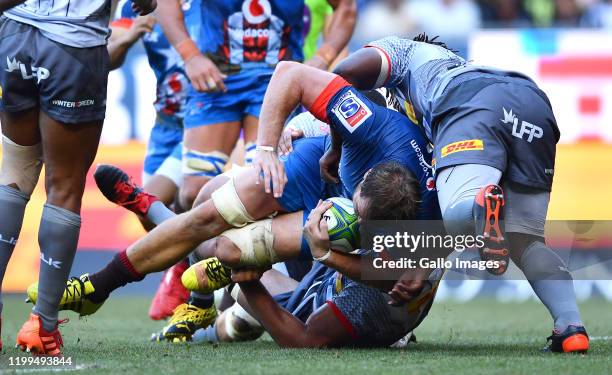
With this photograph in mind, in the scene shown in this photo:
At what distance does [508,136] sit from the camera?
4.95 metres

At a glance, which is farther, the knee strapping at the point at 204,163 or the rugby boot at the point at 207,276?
the knee strapping at the point at 204,163

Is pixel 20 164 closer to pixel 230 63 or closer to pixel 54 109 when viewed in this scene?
pixel 54 109

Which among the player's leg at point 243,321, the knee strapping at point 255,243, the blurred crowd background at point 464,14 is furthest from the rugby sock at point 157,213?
the blurred crowd background at point 464,14

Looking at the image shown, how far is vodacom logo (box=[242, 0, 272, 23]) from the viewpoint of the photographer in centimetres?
718

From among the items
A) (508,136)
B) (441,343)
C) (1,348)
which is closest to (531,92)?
(508,136)

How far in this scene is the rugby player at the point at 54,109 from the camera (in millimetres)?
4699

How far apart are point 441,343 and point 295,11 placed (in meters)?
2.59

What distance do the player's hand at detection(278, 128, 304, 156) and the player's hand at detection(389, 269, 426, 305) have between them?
102 centimetres

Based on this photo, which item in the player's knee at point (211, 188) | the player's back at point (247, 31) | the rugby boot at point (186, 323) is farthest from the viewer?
the player's back at point (247, 31)

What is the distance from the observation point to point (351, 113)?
16.5 ft

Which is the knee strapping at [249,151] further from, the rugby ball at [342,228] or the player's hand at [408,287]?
the player's hand at [408,287]

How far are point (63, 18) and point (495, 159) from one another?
1962 mm

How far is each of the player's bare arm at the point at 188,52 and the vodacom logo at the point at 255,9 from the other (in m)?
0.41

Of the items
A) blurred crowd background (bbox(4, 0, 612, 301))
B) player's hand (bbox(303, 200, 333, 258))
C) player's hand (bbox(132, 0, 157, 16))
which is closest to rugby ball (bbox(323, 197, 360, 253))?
player's hand (bbox(303, 200, 333, 258))
